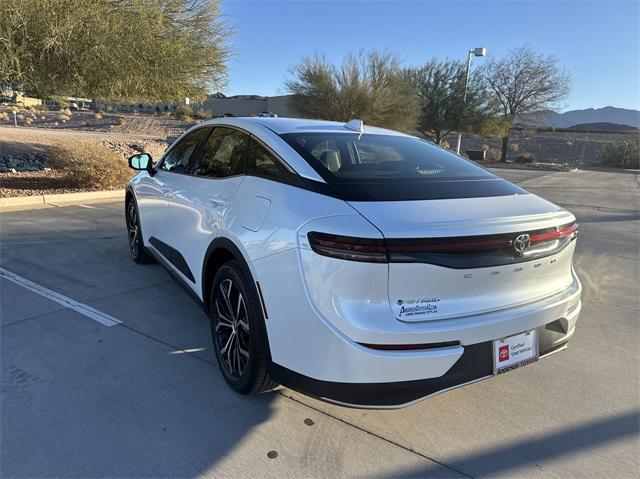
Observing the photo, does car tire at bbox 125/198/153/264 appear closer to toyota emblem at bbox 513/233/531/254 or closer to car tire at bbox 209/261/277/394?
car tire at bbox 209/261/277/394

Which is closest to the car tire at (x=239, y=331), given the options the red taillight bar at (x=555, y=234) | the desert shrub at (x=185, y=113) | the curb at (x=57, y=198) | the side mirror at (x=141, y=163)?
the red taillight bar at (x=555, y=234)

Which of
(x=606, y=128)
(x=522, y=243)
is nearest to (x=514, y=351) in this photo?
(x=522, y=243)

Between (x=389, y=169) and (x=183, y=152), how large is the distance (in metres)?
2.10

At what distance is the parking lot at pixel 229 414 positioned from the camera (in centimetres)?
237

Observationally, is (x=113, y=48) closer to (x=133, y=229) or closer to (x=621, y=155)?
(x=133, y=229)

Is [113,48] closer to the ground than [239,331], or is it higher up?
higher up

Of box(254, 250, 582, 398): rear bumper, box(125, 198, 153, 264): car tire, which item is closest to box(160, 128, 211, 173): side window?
box(125, 198, 153, 264): car tire

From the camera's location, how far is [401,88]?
1124 inches

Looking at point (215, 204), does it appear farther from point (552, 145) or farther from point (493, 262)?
point (552, 145)

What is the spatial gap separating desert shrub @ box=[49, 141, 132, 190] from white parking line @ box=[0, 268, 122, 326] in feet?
17.7

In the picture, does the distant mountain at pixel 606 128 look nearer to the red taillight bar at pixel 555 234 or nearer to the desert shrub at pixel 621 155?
the desert shrub at pixel 621 155

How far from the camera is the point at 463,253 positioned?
2.15 meters

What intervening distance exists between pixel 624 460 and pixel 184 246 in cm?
311

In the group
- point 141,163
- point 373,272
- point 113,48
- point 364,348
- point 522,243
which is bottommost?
point 364,348
